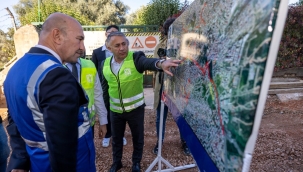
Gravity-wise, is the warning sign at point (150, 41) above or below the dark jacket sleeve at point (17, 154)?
above

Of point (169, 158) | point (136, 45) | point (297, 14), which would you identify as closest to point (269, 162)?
point (169, 158)

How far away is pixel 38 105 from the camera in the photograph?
1083 mm

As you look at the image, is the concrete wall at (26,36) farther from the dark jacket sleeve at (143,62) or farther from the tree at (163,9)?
the dark jacket sleeve at (143,62)

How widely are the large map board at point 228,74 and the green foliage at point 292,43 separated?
25.1 ft

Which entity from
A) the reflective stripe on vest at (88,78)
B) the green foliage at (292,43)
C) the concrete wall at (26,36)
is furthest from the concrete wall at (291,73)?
the concrete wall at (26,36)

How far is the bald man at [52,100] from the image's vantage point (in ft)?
3.34

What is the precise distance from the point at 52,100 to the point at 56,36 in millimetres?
457

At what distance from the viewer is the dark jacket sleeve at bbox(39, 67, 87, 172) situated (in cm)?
100

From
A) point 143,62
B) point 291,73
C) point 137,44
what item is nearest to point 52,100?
point 143,62

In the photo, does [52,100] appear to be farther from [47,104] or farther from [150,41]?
[150,41]

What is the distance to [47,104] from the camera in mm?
1011

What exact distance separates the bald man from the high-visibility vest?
1.02 meters

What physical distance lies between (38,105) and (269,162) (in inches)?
133

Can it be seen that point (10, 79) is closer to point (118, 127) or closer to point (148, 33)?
point (118, 127)
